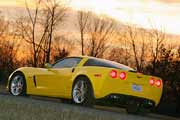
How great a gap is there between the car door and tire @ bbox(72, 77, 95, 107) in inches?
12.4

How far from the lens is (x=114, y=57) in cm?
8006

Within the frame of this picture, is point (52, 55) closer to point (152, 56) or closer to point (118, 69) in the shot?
point (152, 56)

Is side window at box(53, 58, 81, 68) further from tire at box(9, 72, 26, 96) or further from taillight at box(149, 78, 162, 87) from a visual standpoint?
taillight at box(149, 78, 162, 87)

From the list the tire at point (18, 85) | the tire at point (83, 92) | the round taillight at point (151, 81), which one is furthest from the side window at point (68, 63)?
the round taillight at point (151, 81)

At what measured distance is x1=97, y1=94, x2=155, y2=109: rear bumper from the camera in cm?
1355

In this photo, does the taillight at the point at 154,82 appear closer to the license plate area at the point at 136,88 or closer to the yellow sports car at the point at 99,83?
the yellow sports car at the point at 99,83

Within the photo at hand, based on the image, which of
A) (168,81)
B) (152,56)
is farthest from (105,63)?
(152,56)

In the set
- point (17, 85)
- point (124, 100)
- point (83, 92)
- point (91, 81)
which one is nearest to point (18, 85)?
point (17, 85)

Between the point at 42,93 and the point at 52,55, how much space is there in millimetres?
69447

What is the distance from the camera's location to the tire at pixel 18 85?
15927 millimetres

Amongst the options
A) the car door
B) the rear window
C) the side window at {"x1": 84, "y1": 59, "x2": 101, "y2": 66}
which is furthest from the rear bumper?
the car door

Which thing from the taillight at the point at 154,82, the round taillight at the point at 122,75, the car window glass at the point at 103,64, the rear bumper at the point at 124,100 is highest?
the car window glass at the point at 103,64

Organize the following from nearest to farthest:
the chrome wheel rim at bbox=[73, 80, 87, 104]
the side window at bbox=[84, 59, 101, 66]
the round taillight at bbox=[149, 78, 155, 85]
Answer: the chrome wheel rim at bbox=[73, 80, 87, 104], the round taillight at bbox=[149, 78, 155, 85], the side window at bbox=[84, 59, 101, 66]

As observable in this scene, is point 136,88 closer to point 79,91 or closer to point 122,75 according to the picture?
point 122,75
